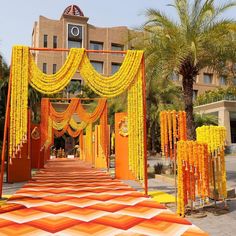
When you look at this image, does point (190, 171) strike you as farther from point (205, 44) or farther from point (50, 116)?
point (50, 116)

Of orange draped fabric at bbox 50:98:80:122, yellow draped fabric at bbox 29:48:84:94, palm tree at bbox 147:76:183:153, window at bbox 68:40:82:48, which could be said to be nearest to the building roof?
window at bbox 68:40:82:48

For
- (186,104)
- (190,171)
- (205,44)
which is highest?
(205,44)

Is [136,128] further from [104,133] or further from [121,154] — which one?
[104,133]

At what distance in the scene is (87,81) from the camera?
870cm

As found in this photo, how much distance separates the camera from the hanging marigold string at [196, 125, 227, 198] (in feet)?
21.7

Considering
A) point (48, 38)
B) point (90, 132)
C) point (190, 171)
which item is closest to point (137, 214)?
point (190, 171)

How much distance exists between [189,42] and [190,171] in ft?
17.1

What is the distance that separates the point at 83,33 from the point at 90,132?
2419cm

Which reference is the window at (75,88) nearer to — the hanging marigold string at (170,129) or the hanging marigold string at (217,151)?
the hanging marigold string at (170,129)

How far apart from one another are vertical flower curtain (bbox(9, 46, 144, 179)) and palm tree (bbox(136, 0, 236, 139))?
1934mm

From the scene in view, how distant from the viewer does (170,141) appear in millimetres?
7484

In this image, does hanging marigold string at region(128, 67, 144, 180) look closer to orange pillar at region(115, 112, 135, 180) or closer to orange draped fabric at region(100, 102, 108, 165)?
A: orange pillar at region(115, 112, 135, 180)

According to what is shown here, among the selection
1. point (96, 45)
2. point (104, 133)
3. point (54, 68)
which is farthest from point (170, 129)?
point (96, 45)

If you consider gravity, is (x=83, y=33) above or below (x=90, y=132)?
above
